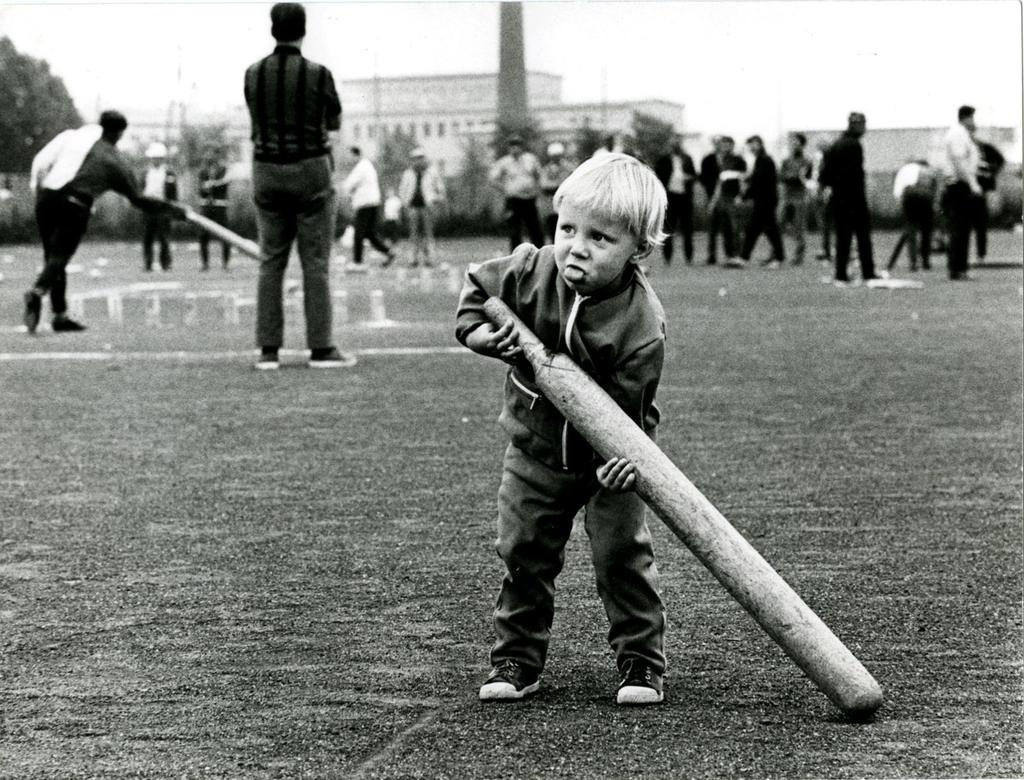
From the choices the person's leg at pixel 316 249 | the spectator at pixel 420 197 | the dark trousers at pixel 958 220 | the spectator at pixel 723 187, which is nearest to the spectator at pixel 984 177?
the dark trousers at pixel 958 220

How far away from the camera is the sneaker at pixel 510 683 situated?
4.06 meters

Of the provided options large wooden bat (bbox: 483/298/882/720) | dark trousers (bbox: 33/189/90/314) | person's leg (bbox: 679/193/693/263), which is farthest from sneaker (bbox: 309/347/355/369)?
person's leg (bbox: 679/193/693/263)

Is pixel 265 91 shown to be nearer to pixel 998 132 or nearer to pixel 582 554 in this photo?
pixel 582 554

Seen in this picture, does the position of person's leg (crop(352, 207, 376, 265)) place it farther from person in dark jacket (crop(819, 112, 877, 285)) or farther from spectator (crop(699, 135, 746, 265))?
person in dark jacket (crop(819, 112, 877, 285))

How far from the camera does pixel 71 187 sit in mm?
14453

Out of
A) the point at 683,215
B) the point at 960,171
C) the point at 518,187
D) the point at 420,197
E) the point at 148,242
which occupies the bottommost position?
the point at 148,242

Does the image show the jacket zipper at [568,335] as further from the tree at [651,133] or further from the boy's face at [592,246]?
the tree at [651,133]

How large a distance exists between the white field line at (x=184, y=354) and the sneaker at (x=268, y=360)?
2.88 ft

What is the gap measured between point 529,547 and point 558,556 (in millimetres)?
82

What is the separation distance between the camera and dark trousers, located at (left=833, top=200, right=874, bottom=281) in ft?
63.7

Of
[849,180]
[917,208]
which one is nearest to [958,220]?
[849,180]

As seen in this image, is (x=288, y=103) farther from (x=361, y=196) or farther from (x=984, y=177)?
(x=361, y=196)

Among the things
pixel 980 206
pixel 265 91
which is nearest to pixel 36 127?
pixel 980 206

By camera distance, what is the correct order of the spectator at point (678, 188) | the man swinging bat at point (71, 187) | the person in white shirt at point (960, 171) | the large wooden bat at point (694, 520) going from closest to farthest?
the large wooden bat at point (694, 520)
the man swinging bat at point (71, 187)
the person in white shirt at point (960, 171)
the spectator at point (678, 188)
